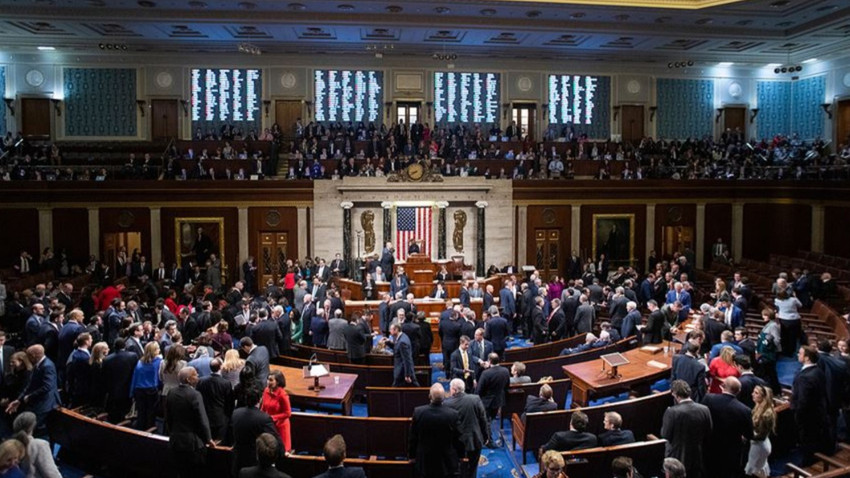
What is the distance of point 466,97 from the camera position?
2798 cm

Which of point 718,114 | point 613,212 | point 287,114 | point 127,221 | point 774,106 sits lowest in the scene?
point 127,221

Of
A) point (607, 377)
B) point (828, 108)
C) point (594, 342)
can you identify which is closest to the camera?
point (607, 377)

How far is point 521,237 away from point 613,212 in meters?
3.44

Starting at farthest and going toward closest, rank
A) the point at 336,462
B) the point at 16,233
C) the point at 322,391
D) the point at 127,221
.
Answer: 1. the point at 127,221
2. the point at 16,233
3. the point at 322,391
4. the point at 336,462

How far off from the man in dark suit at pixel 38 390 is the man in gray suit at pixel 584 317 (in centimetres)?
916

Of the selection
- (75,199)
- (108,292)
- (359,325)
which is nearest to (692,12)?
(359,325)

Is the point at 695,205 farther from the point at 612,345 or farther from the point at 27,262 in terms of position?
the point at 27,262

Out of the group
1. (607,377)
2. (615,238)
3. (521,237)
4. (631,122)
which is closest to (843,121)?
(631,122)

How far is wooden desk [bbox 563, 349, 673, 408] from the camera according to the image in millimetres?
9148

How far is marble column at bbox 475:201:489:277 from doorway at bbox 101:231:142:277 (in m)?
10.9

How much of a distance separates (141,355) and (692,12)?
1908cm

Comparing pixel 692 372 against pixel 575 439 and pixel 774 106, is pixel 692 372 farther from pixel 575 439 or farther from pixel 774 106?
pixel 774 106

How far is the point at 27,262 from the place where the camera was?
1952cm

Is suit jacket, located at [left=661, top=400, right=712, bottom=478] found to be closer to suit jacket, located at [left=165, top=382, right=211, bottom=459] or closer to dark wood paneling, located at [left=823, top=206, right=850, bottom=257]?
suit jacket, located at [left=165, top=382, right=211, bottom=459]
